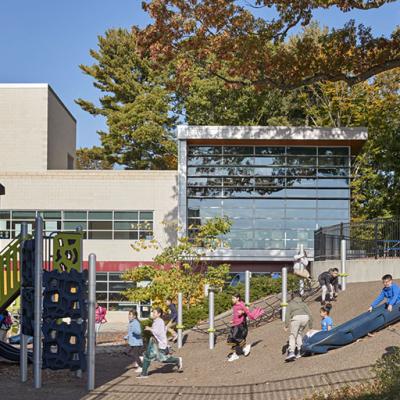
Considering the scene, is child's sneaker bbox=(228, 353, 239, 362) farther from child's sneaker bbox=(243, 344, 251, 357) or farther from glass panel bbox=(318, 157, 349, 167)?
glass panel bbox=(318, 157, 349, 167)

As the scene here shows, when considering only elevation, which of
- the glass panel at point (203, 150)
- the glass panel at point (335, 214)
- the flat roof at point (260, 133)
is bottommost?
the glass panel at point (335, 214)

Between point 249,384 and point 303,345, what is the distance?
2234mm

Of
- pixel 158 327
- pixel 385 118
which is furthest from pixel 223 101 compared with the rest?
pixel 158 327

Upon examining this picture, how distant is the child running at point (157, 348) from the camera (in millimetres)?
16125

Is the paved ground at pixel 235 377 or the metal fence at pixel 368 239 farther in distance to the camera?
the metal fence at pixel 368 239

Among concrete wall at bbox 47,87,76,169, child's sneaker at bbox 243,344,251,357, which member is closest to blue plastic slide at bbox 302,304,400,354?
child's sneaker at bbox 243,344,251,357

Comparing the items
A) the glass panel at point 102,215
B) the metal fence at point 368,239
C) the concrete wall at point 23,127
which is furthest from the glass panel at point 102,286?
the metal fence at point 368,239

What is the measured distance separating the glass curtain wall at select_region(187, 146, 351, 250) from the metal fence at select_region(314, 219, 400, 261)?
37.5 feet

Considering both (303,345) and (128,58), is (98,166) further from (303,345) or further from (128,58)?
(303,345)

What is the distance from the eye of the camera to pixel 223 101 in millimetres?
51312

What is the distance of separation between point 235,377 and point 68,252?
13.5 ft

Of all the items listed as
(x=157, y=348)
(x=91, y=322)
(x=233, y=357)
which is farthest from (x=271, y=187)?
(x=91, y=322)

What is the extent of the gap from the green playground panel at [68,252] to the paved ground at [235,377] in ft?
7.59

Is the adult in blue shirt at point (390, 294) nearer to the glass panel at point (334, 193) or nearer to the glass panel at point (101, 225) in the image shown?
the glass panel at point (334, 193)
